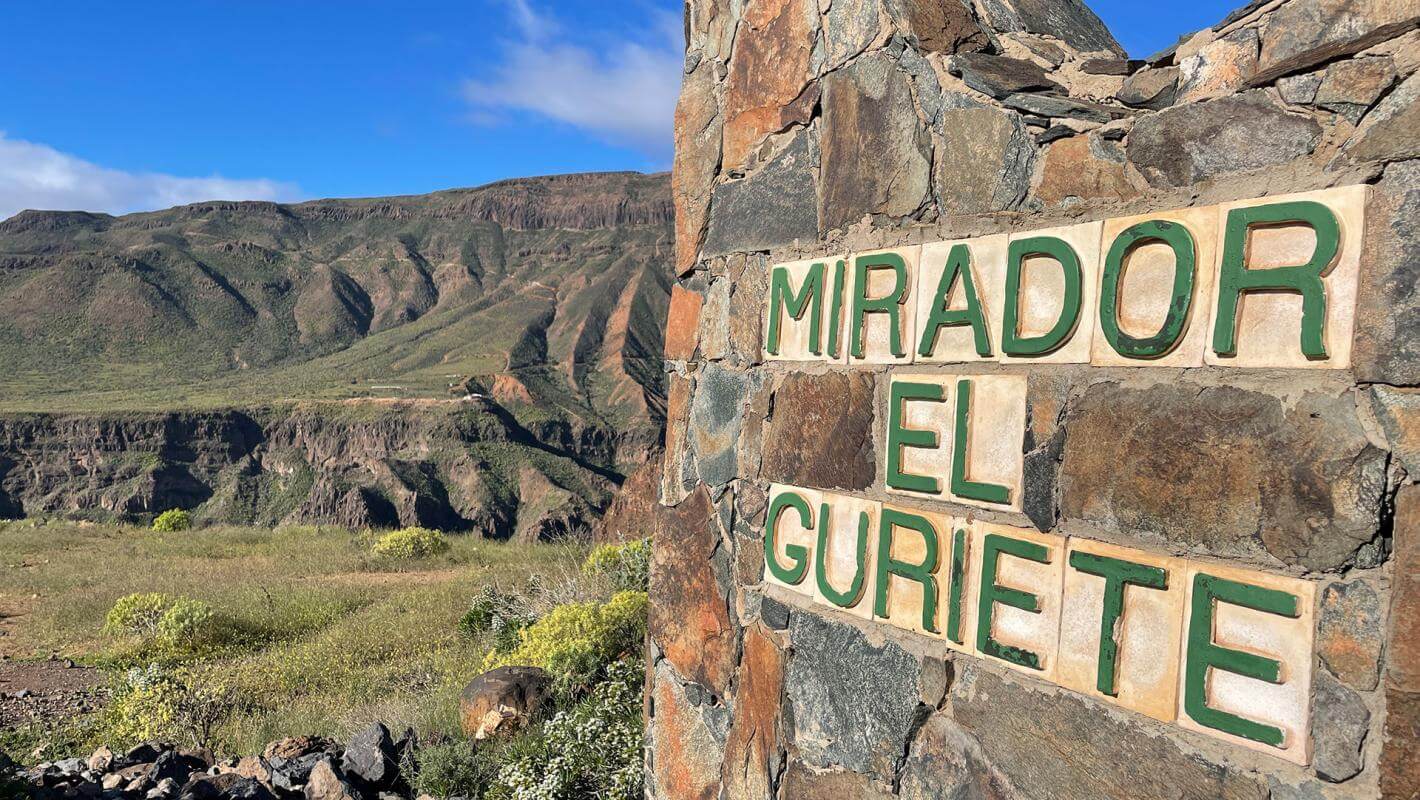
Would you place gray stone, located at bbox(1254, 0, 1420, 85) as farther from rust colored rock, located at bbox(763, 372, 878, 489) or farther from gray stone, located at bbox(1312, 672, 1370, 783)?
rust colored rock, located at bbox(763, 372, 878, 489)

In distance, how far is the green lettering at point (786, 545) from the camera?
290 centimetres

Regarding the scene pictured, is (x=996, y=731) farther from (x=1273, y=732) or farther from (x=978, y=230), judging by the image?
(x=978, y=230)

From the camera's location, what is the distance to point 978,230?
233 cm

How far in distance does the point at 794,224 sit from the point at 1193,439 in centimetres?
156

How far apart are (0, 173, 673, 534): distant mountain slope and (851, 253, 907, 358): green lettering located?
143 feet

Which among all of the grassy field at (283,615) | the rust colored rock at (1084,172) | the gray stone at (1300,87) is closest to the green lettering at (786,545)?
the rust colored rock at (1084,172)

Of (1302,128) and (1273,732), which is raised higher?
(1302,128)

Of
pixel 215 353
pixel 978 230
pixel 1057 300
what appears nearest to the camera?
pixel 1057 300

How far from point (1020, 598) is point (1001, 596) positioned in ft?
0.19

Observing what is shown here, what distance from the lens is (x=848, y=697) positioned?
105 inches

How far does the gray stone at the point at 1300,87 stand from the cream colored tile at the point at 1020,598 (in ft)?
3.27

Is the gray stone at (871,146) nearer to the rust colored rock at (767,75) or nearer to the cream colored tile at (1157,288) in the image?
the rust colored rock at (767,75)

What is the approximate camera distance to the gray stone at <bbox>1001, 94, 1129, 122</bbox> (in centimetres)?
206

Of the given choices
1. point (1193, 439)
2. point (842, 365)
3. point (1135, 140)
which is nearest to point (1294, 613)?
point (1193, 439)
